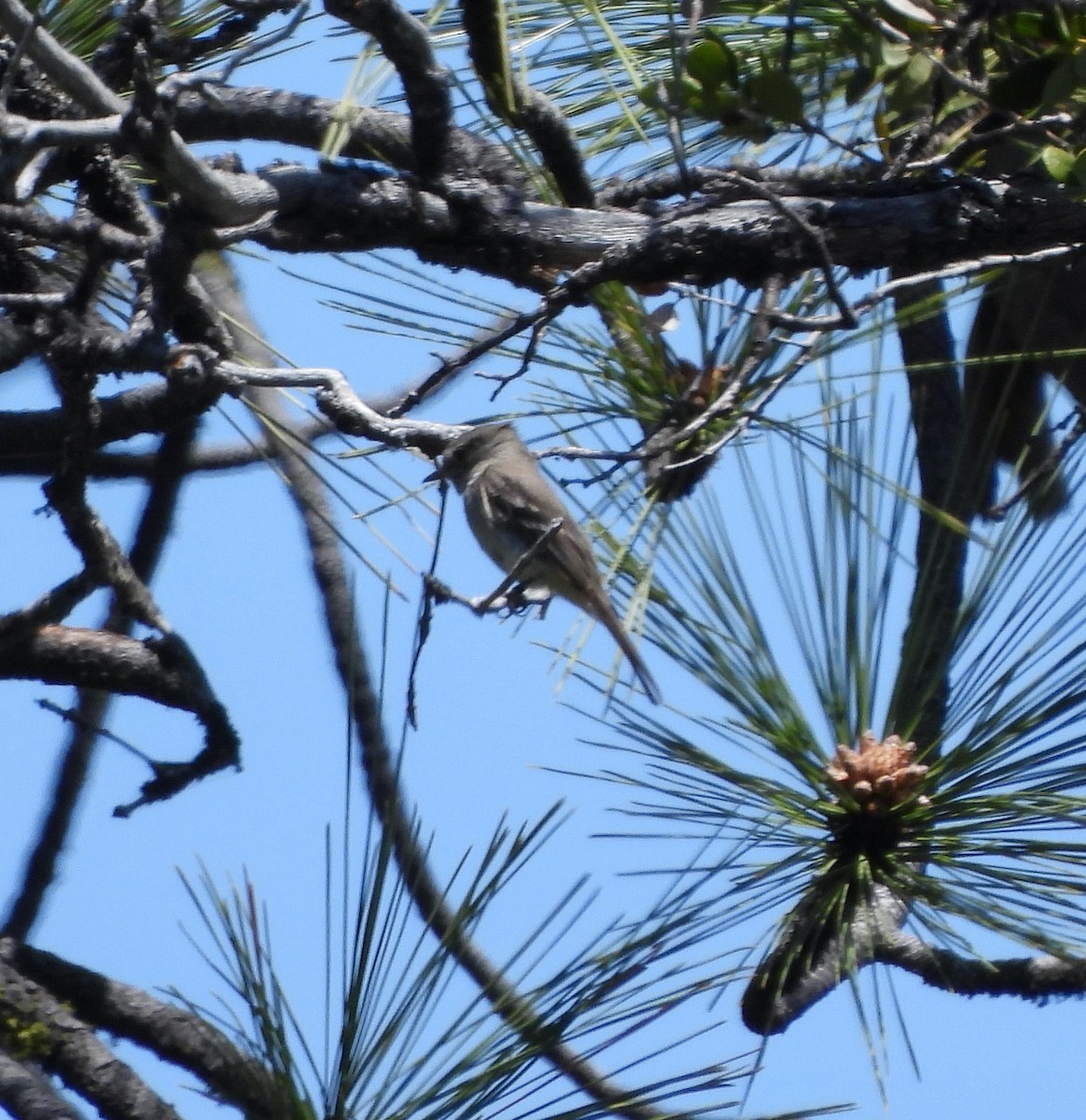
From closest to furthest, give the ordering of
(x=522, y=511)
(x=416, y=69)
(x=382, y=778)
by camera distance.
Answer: (x=416, y=69) < (x=382, y=778) < (x=522, y=511)

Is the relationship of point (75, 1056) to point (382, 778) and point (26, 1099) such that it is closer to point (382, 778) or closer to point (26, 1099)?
point (26, 1099)

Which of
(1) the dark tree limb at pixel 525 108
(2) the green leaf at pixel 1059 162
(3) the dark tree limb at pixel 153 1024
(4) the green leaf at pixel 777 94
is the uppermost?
(1) the dark tree limb at pixel 525 108

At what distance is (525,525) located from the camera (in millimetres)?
2596

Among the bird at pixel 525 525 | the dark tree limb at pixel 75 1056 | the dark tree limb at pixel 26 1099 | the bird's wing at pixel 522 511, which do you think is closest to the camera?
the dark tree limb at pixel 26 1099

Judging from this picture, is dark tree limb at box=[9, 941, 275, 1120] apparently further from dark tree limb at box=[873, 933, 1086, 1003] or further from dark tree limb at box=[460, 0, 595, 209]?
dark tree limb at box=[460, 0, 595, 209]

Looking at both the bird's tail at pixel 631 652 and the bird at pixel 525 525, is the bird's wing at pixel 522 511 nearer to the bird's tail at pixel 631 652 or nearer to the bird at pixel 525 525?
the bird at pixel 525 525

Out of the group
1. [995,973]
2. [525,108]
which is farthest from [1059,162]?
[995,973]

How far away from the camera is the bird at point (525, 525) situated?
7.18 ft

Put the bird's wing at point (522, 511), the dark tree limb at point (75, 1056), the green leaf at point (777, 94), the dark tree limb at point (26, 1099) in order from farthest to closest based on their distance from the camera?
the bird's wing at point (522, 511)
the dark tree limb at point (75, 1056)
the dark tree limb at point (26, 1099)
the green leaf at point (777, 94)

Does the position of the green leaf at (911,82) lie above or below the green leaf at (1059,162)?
below

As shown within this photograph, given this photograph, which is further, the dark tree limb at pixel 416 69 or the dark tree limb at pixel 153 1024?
the dark tree limb at pixel 153 1024

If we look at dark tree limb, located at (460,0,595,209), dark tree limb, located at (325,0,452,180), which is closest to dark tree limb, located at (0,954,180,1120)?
dark tree limb, located at (325,0,452,180)

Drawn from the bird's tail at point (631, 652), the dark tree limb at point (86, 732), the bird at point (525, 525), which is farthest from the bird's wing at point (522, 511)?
the dark tree limb at point (86, 732)

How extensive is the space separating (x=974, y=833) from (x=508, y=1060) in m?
0.70
